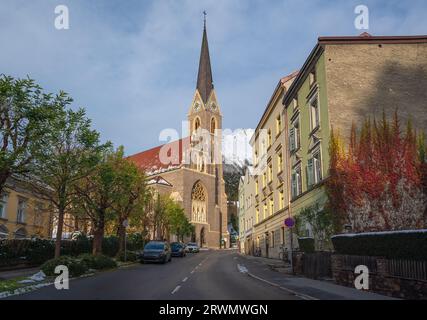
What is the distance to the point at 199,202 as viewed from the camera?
85125 mm

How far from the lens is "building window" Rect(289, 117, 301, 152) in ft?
99.4

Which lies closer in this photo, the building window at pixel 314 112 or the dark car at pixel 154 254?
the building window at pixel 314 112

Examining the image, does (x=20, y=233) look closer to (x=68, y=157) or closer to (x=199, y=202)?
(x=68, y=157)

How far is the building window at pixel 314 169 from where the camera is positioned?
25219 mm

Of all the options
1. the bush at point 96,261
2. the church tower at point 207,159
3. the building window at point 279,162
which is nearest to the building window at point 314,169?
the building window at point 279,162

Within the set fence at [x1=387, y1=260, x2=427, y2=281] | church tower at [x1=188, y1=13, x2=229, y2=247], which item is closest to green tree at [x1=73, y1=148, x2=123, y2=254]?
fence at [x1=387, y1=260, x2=427, y2=281]

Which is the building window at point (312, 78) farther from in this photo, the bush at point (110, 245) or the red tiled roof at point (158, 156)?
the red tiled roof at point (158, 156)

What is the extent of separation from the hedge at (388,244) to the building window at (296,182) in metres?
12.8

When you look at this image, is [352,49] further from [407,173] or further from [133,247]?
[133,247]

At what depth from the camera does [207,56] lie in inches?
3676

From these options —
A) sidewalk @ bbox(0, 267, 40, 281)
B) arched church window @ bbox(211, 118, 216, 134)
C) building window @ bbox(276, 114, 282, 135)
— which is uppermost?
arched church window @ bbox(211, 118, 216, 134)

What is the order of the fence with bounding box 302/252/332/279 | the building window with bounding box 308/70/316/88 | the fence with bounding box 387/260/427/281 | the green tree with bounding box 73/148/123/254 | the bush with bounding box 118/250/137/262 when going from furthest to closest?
1. the bush with bounding box 118/250/137/262
2. the building window with bounding box 308/70/316/88
3. the green tree with bounding box 73/148/123/254
4. the fence with bounding box 302/252/332/279
5. the fence with bounding box 387/260/427/281

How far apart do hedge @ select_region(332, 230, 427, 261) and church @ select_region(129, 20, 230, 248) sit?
64.2 meters

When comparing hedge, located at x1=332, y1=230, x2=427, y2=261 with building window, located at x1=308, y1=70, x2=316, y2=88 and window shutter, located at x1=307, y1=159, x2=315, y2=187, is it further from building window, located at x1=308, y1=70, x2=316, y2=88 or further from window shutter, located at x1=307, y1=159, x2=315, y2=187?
building window, located at x1=308, y1=70, x2=316, y2=88
